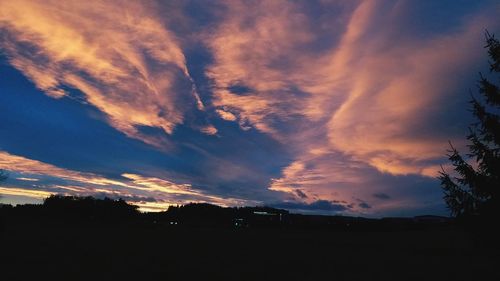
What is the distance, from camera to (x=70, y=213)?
A: 12900 cm

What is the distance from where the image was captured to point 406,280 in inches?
1014

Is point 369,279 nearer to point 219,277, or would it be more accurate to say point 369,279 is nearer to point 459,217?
point 219,277

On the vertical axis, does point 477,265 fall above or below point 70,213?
below

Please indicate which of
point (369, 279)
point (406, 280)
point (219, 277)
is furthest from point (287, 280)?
point (406, 280)

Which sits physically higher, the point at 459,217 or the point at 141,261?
the point at 459,217

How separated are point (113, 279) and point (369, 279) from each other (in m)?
17.0

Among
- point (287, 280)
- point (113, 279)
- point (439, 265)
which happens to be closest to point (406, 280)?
point (287, 280)

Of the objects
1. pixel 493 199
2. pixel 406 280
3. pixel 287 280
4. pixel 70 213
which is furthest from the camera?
pixel 70 213

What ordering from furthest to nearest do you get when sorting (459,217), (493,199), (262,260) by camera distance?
(262,260) → (459,217) → (493,199)

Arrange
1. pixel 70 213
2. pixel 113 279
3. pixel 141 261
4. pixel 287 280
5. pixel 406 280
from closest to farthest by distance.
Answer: pixel 113 279, pixel 287 280, pixel 406 280, pixel 141 261, pixel 70 213

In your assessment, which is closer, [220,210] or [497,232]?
[497,232]

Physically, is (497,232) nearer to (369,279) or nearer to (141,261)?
(369,279)

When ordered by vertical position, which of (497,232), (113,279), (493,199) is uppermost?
(493,199)

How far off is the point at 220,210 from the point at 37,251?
13885 cm
